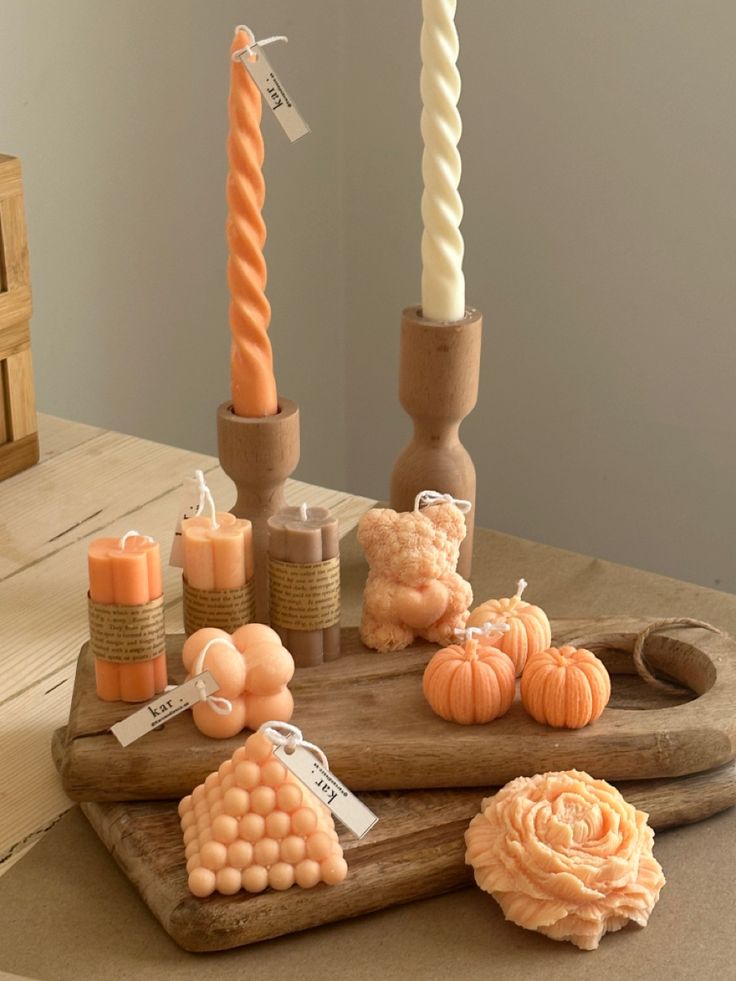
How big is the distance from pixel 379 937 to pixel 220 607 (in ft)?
0.79

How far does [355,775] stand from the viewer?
770mm


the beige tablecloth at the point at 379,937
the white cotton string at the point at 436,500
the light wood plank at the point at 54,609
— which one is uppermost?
the white cotton string at the point at 436,500

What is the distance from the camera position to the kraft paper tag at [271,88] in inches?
32.8

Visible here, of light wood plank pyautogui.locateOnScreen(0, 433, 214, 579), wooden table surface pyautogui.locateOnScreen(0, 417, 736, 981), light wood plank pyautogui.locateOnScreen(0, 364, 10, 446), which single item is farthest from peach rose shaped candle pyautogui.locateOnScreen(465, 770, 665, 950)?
light wood plank pyautogui.locateOnScreen(0, 364, 10, 446)

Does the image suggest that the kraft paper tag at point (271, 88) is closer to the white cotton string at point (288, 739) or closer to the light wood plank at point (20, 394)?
the white cotton string at point (288, 739)

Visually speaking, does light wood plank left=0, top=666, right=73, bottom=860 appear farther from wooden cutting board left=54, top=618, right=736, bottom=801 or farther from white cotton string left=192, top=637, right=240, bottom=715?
white cotton string left=192, top=637, right=240, bottom=715

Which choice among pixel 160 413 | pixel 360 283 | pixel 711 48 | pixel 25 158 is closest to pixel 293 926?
pixel 25 158

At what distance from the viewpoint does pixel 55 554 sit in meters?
1.14

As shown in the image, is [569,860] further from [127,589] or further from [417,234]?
[417,234]

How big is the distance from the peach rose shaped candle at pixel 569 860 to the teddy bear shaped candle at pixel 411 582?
180mm

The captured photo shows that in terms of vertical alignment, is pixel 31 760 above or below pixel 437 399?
below

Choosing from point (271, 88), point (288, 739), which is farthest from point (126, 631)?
point (271, 88)

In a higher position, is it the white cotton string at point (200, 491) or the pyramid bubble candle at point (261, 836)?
the white cotton string at point (200, 491)

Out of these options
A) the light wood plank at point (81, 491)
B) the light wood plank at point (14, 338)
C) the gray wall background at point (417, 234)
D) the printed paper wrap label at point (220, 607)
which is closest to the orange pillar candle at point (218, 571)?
the printed paper wrap label at point (220, 607)
